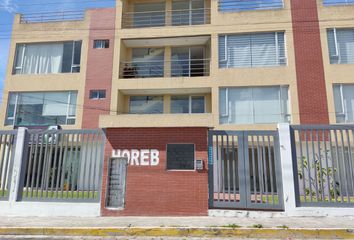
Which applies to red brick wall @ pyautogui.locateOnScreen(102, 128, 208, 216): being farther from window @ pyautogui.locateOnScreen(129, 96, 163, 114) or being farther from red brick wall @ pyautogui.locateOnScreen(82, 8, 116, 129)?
window @ pyautogui.locateOnScreen(129, 96, 163, 114)

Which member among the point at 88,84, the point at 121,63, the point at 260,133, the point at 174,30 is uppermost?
the point at 174,30

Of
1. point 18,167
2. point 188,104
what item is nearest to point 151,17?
point 188,104

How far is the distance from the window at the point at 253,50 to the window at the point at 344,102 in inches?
137

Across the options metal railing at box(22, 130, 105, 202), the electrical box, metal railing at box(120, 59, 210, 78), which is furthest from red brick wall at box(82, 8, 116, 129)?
the electrical box

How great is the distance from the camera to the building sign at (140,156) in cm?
836

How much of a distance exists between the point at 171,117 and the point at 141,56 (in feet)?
41.8

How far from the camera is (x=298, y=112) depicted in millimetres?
15797

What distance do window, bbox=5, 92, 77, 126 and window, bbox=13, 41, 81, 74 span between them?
1.74 m

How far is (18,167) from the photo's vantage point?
8672 millimetres

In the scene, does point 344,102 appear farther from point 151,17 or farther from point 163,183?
point 151,17

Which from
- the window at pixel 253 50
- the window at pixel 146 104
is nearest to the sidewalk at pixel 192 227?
the window at pixel 253 50

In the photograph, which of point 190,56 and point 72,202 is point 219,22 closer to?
point 190,56

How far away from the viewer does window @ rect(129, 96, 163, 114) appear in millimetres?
18953

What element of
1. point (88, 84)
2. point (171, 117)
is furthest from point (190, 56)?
point (171, 117)
